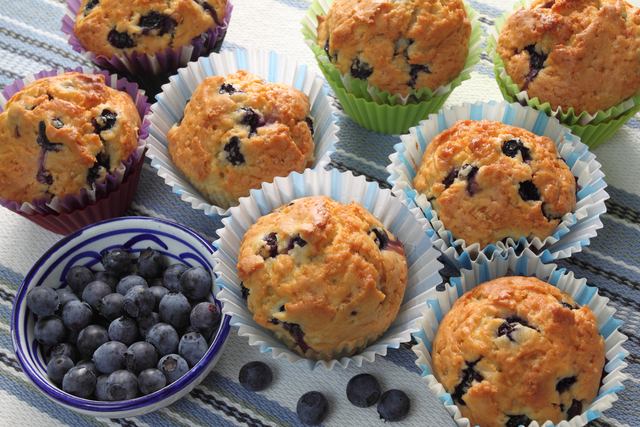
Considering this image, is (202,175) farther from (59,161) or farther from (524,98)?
(524,98)

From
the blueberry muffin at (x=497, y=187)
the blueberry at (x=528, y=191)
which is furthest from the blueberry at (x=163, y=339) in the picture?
the blueberry at (x=528, y=191)

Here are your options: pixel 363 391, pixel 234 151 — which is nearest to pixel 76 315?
pixel 234 151

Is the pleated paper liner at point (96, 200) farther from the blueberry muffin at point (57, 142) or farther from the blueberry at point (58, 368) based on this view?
the blueberry at point (58, 368)

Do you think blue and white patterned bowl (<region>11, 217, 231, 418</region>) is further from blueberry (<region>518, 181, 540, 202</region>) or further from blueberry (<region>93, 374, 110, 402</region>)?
blueberry (<region>518, 181, 540, 202</region>)

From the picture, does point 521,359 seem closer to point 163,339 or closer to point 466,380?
point 466,380

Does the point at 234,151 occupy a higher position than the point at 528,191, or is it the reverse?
the point at 528,191

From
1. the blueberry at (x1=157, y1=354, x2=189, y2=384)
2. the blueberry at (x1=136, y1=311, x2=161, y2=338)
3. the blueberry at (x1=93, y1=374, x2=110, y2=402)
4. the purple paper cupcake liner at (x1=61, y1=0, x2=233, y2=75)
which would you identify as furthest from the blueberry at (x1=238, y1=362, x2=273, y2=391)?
the purple paper cupcake liner at (x1=61, y1=0, x2=233, y2=75)

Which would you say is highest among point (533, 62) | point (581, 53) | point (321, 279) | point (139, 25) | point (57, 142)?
point (581, 53)

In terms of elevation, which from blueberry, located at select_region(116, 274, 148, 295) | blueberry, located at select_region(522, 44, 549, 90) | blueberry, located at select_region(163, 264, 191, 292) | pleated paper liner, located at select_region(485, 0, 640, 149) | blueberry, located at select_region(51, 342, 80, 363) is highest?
blueberry, located at select_region(522, 44, 549, 90)

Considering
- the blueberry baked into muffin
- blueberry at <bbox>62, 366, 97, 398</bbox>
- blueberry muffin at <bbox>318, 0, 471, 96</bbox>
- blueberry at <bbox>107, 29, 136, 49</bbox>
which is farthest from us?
blueberry at <bbox>107, 29, 136, 49</bbox>
